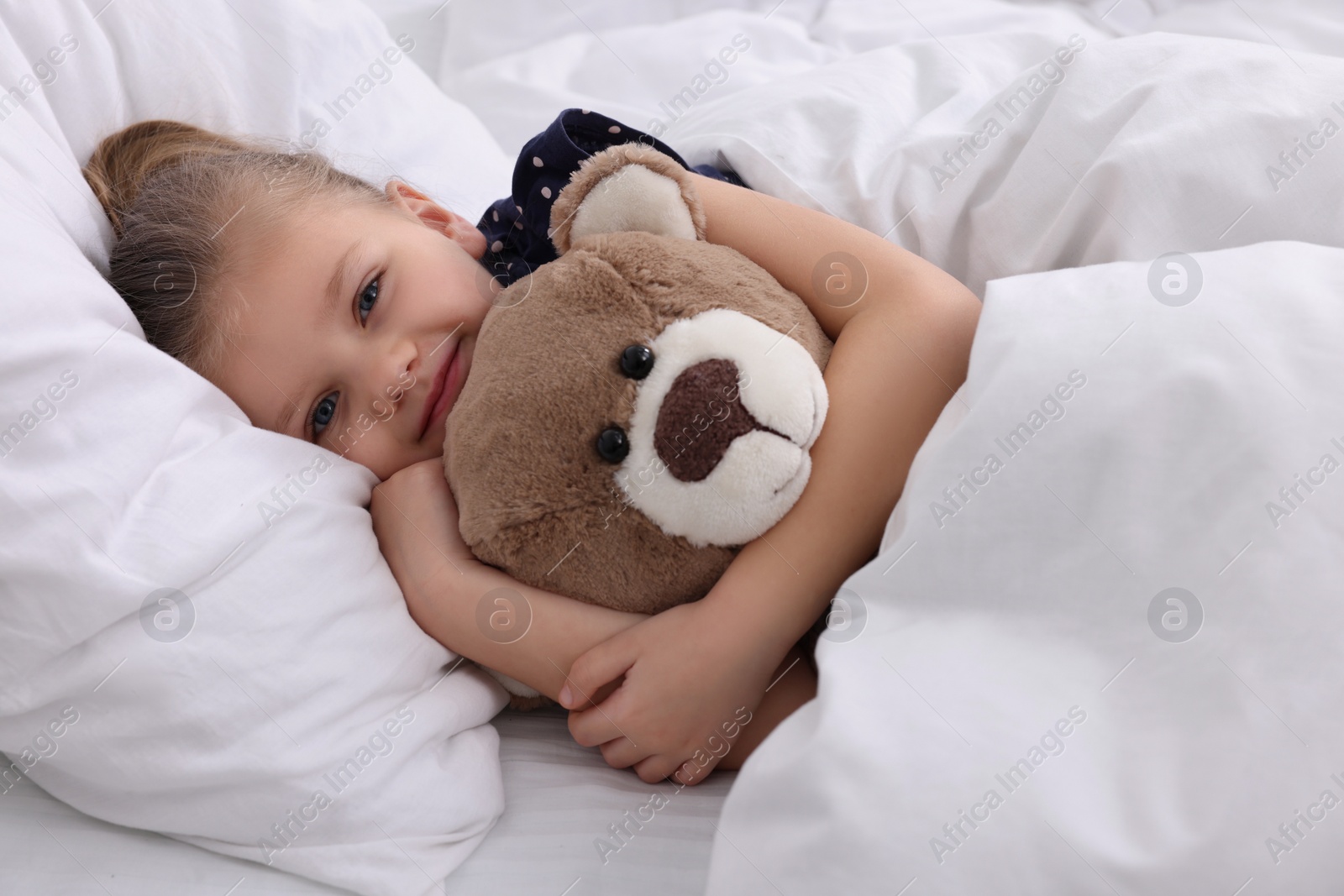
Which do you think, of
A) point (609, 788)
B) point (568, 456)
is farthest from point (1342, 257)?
point (609, 788)

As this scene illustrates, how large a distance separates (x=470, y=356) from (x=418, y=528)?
187 millimetres

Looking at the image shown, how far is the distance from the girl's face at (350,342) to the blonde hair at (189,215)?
0.09 feet

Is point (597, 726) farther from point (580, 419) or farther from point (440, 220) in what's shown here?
point (440, 220)

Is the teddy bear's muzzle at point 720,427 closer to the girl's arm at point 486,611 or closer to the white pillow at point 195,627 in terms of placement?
the girl's arm at point 486,611

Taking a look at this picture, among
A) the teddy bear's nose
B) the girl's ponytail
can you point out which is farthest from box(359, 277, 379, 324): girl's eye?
the teddy bear's nose

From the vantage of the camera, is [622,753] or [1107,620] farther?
[622,753]

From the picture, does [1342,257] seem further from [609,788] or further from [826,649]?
[609,788]

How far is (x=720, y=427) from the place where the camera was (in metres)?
0.63

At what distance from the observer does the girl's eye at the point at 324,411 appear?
87 cm

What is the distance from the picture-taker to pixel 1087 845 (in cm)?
53

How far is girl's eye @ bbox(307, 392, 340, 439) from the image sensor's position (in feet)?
2.86

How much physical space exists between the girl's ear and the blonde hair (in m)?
0.03

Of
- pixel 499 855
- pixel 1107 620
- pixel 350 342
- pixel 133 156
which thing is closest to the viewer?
pixel 1107 620

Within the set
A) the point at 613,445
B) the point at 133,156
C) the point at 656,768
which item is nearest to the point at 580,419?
the point at 613,445
